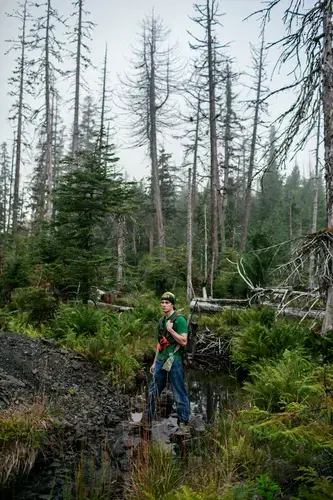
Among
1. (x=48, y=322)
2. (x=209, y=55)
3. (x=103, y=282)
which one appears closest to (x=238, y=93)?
(x=209, y=55)

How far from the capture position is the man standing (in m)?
5.44

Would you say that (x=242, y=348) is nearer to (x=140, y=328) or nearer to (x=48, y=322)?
(x=140, y=328)

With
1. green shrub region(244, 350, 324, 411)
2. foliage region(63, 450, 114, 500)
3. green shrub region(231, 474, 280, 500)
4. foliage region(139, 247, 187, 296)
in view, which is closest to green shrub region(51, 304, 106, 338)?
green shrub region(244, 350, 324, 411)

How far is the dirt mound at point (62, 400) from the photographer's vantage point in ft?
14.6

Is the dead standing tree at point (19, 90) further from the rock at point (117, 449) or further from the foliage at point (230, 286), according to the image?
the rock at point (117, 449)

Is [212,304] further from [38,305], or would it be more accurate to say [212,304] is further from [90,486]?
[90,486]

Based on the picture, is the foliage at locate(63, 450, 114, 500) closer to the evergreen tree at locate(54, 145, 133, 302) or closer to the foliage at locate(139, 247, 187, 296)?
the evergreen tree at locate(54, 145, 133, 302)

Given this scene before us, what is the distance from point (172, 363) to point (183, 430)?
1090 mm

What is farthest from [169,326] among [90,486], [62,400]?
[62,400]

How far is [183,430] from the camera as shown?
5414mm

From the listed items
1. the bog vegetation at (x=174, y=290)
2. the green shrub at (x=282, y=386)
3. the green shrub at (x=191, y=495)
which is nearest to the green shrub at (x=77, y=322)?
the bog vegetation at (x=174, y=290)

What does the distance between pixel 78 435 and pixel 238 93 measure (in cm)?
2943

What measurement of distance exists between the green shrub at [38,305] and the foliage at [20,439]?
486 cm

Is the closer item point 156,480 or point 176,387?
point 156,480
